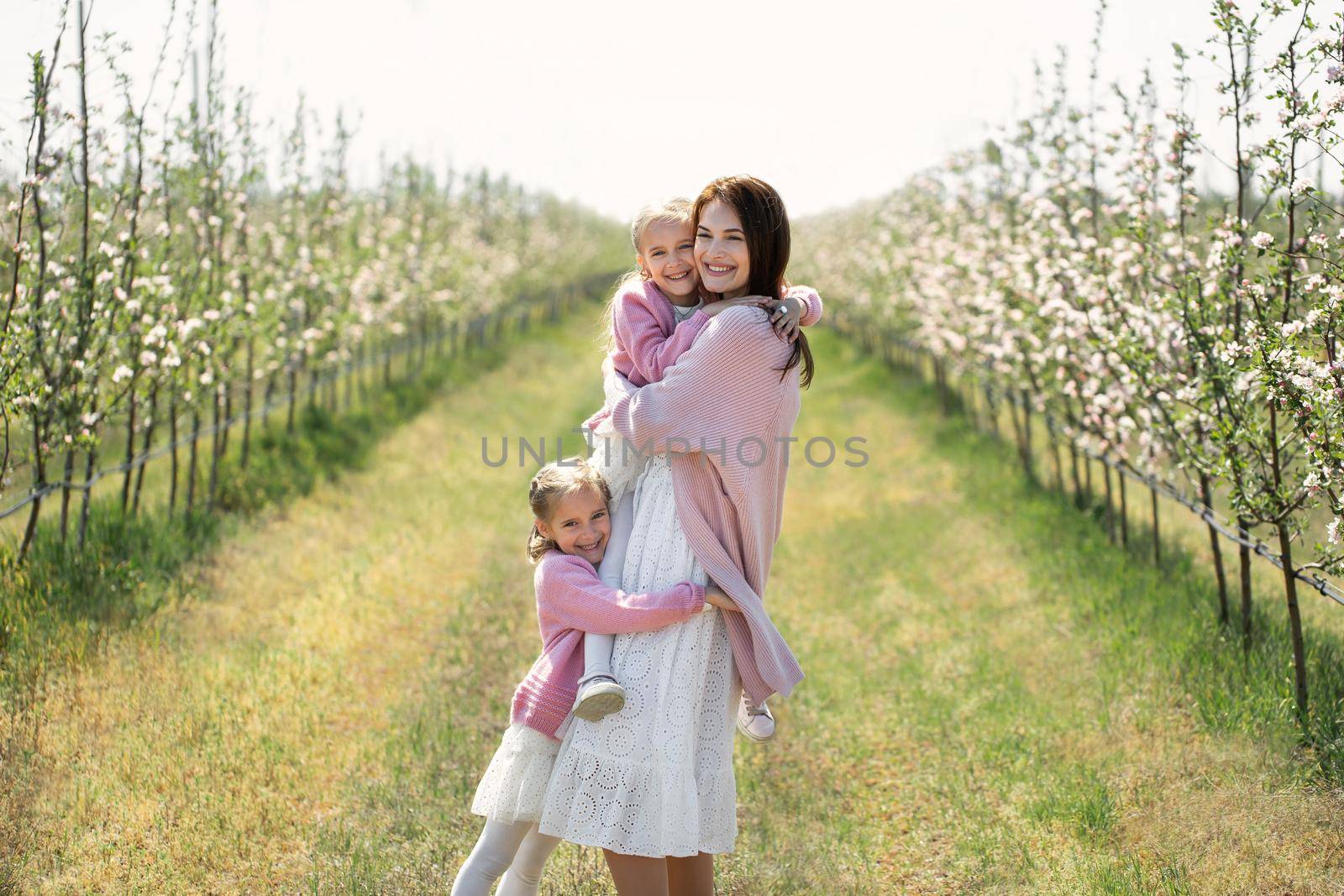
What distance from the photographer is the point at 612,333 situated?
3.24m

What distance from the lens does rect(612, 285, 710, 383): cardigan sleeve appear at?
3.03 meters

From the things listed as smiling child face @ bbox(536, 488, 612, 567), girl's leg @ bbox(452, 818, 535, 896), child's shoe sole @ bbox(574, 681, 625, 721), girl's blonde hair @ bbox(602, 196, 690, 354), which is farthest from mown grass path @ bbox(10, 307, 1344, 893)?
girl's blonde hair @ bbox(602, 196, 690, 354)

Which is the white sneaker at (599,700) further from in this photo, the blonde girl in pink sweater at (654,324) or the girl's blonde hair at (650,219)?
the girl's blonde hair at (650,219)

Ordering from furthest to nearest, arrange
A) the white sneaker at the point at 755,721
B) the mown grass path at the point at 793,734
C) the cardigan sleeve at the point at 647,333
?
the mown grass path at the point at 793,734
the white sneaker at the point at 755,721
the cardigan sleeve at the point at 647,333

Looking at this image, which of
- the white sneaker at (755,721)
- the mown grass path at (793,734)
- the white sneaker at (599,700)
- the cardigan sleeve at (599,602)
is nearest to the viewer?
the white sneaker at (599,700)

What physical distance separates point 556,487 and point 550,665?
0.49m

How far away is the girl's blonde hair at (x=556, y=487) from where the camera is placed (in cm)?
310

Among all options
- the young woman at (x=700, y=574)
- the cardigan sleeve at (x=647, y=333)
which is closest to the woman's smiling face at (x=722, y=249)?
the young woman at (x=700, y=574)

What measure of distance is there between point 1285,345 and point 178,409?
7.27 metres

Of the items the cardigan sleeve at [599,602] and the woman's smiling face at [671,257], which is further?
the woman's smiling face at [671,257]

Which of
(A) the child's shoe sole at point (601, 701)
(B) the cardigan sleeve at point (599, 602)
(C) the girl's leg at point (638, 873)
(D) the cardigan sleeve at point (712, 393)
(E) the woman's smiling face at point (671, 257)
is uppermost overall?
(E) the woman's smiling face at point (671, 257)

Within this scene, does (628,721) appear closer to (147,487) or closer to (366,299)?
(147,487)

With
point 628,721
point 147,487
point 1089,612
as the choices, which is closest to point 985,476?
point 1089,612

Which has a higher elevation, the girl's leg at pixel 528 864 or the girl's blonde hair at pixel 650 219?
the girl's blonde hair at pixel 650 219
